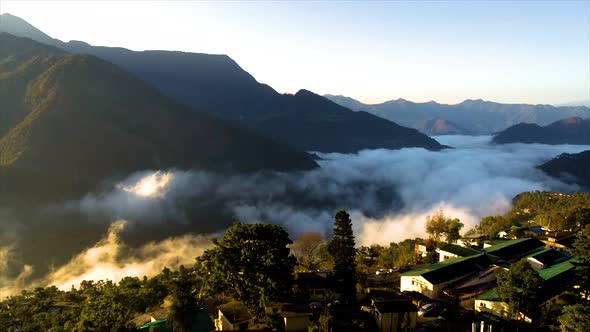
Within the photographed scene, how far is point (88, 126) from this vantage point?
16025 centimetres

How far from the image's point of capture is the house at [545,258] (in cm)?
4412

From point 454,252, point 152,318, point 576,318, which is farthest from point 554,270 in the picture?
point 152,318

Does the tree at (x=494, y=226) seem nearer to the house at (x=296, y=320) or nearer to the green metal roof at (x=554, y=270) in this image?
the green metal roof at (x=554, y=270)

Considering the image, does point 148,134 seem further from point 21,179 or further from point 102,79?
point 21,179

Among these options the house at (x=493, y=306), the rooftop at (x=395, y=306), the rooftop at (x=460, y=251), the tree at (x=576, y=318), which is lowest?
the rooftop at (x=460, y=251)

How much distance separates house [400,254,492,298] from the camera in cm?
4132

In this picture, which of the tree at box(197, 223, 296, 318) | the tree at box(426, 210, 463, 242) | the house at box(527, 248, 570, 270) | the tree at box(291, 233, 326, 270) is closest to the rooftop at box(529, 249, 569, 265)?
the house at box(527, 248, 570, 270)

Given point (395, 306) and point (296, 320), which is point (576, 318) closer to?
point (395, 306)

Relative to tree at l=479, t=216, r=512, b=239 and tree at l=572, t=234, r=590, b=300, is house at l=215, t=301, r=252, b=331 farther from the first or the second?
tree at l=479, t=216, r=512, b=239

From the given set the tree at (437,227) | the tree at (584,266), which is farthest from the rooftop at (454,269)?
the tree at (437,227)

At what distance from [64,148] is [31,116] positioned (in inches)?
688

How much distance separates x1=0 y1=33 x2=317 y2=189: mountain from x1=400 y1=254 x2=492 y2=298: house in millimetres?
134673

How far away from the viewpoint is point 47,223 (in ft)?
419

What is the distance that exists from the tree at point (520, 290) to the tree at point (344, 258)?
11.8 m
